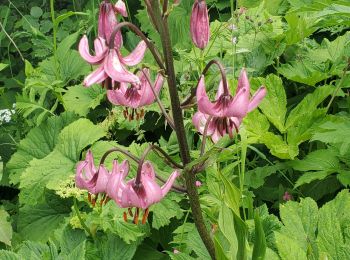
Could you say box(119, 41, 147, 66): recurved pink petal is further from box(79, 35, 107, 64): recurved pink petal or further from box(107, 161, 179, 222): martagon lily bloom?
box(107, 161, 179, 222): martagon lily bloom

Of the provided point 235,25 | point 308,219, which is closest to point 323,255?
point 308,219

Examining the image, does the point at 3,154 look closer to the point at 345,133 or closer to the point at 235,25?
the point at 235,25

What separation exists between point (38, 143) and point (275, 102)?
929 millimetres

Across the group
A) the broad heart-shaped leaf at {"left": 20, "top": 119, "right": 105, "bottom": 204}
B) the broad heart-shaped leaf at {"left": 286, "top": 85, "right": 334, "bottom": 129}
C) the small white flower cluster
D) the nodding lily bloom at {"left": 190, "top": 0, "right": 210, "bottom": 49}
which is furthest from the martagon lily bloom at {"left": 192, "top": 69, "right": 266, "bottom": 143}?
the small white flower cluster

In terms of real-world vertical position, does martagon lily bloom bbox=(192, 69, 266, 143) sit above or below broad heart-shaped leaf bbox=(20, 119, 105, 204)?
above

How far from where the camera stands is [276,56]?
2.24 m

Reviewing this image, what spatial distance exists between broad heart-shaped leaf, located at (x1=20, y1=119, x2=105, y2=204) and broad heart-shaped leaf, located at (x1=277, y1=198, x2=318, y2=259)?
79 cm

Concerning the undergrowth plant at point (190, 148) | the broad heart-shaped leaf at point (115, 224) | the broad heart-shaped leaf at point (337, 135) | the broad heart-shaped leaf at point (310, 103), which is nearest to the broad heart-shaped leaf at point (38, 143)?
the undergrowth plant at point (190, 148)

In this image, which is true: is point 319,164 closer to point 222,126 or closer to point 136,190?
point 222,126

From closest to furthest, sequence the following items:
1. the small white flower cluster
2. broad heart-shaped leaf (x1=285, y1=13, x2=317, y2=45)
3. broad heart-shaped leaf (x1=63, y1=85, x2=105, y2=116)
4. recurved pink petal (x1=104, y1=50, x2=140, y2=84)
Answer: recurved pink petal (x1=104, y1=50, x2=140, y2=84), broad heart-shaped leaf (x1=285, y1=13, x2=317, y2=45), broad heart-shaped leaf (x1=63, y1=85, x2=105, y2=116), the small white flower cluster

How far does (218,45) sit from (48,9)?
1.78 meters

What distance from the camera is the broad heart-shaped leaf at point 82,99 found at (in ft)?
7.86

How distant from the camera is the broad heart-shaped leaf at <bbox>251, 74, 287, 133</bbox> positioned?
201 cm

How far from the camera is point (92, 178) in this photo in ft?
4.12
